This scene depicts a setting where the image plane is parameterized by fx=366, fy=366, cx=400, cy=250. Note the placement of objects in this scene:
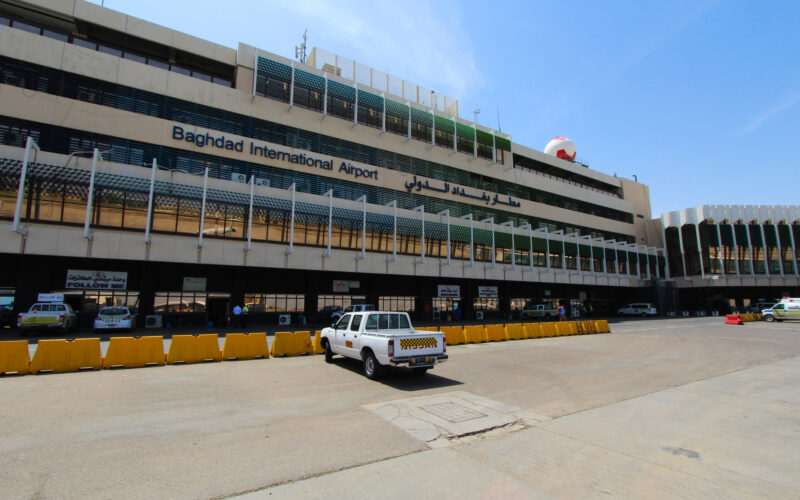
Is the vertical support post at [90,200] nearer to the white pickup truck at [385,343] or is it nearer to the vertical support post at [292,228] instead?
Answer: the vertical support post at [292,228]

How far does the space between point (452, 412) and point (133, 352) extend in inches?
407

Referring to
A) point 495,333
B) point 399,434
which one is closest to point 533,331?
point 495,333

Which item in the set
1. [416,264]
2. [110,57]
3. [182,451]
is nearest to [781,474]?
[182,451]

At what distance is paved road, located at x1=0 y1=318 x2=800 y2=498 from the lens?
13.9ft

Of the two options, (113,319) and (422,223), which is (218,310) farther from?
(422,223)

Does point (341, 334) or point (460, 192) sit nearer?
point (341, 334)

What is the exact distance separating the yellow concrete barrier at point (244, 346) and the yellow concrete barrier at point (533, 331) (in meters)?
15.2

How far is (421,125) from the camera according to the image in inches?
1419

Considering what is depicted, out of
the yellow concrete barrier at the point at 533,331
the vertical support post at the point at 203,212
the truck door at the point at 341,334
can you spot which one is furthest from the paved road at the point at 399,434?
the vertical support post at the point at 203,212

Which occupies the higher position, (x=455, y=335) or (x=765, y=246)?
(x=765, y=246)

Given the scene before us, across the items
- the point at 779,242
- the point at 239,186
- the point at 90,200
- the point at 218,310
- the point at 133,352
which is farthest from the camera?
the point at 779,242

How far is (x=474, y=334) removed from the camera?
63.5ft

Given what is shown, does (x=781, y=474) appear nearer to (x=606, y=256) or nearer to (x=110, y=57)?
(x=110, y=57)

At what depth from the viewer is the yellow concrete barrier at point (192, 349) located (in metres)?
12.2
